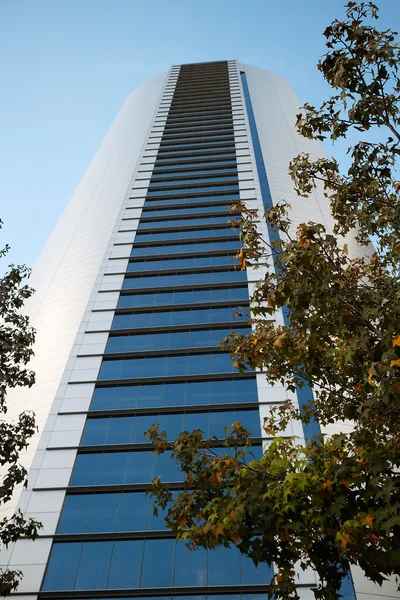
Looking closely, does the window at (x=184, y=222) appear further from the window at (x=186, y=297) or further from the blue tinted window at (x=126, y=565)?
the blue tinted window at (x=126, y=565)

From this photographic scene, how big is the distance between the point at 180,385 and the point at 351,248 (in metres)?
17.1

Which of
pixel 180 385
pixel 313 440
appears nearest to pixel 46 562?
pixel 180 385

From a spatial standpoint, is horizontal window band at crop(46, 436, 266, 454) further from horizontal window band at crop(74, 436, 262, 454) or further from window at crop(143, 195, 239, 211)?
window at crop(143, 195, 239, 211)

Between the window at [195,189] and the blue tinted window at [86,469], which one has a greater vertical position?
the window at [195,189]

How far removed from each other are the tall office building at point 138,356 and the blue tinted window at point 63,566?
4 cm

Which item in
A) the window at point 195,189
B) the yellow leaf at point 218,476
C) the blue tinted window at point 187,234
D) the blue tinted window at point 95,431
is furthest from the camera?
the window at point 195,189

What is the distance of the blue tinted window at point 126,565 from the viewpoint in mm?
16188

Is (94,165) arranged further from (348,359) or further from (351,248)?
(348,359)

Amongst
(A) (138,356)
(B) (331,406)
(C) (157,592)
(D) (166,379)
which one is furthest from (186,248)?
(B) (331,406)

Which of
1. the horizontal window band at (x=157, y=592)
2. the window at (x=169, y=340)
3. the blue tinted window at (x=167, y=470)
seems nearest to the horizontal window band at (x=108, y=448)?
the blue tinted window at (x=167, y=470)

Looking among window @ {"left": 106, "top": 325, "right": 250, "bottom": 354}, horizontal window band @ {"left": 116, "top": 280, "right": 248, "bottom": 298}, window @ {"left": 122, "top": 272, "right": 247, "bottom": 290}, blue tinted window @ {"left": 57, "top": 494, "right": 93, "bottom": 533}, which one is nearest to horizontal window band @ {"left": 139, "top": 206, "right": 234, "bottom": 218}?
window @ {"left": 122, "top": 272, "right": 247, "bottom": 290}

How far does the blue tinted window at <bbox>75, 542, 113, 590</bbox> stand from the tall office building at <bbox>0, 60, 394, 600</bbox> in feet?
0.14

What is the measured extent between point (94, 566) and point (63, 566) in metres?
1.02

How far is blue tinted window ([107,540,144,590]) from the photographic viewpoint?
16188 mm
